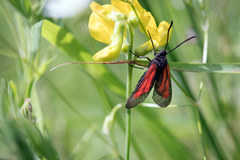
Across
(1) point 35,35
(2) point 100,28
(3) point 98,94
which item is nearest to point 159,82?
(2) point 100,28

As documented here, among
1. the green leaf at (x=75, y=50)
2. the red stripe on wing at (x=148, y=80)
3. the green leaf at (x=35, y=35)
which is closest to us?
the green leaf at (x=35, y=35)

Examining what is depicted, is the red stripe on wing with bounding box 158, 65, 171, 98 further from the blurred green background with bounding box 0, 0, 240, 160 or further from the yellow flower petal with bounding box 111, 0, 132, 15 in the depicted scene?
the yellow flower petal with bounding box 111, 0, 132, 15

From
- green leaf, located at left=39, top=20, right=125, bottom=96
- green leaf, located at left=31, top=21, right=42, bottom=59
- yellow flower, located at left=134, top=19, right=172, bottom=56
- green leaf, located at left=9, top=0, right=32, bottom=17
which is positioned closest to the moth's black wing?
yellow flower, located at left=134, top=19, right=172, bottom=56

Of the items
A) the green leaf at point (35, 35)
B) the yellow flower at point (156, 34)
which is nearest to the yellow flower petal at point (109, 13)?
the yellow flower at point (156, 34)

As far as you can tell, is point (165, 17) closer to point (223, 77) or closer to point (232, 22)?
point (223, 77)

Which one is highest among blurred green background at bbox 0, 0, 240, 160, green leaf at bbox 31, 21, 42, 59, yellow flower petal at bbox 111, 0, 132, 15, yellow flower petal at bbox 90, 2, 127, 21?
yellow flower petal at bbox 111, 0, 132, 15

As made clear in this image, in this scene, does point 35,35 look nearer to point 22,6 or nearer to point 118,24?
point 22,6

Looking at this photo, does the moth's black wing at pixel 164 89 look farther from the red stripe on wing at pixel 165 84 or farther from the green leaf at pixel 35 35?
the green leaf at pixel 35 35
